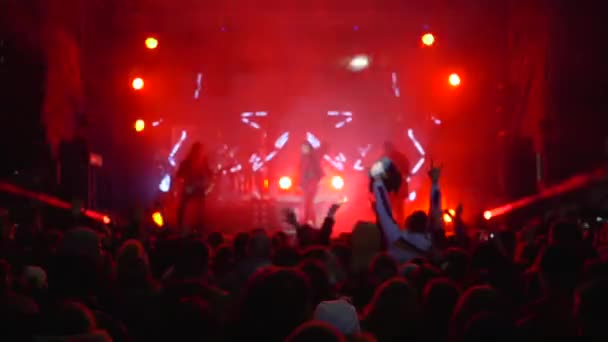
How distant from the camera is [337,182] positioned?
2109 centimetres

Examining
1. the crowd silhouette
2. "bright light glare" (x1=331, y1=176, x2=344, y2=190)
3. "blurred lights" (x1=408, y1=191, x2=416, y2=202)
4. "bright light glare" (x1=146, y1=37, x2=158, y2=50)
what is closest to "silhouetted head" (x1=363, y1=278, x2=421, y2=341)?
the crowd silhouette

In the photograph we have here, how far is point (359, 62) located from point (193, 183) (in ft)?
24.5

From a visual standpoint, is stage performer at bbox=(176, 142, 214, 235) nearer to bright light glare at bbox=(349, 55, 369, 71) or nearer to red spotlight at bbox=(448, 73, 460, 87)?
red spotlight at bbox=(448, 73, 460, 87)

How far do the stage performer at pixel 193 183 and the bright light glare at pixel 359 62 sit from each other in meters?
6.79

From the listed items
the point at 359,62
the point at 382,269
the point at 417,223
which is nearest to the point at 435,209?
the point at 417,223

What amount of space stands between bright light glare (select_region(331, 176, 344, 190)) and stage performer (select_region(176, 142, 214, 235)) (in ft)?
19.5

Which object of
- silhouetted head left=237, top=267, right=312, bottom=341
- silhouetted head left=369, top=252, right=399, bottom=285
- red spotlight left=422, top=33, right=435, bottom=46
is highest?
red spotlight left=422, top=33, right=435, bottom=46

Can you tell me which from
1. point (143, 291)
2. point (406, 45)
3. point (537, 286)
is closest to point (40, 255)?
point (143, 291)

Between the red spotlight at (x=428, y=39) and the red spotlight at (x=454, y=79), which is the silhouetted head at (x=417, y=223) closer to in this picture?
the red spotlight at (x=454, y=79)

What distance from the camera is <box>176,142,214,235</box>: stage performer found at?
1480cm

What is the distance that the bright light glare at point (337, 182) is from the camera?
21.1 m

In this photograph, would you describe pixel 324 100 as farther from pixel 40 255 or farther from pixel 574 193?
pixel 40 255

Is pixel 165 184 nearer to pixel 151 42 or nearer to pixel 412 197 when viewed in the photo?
pixel 151 42

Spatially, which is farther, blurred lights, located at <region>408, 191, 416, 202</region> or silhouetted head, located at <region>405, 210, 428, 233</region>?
blurred lights, located at <region>408, 191, 416, 202</region>
